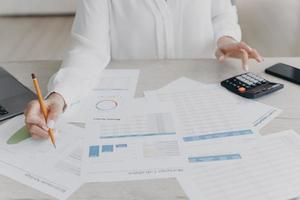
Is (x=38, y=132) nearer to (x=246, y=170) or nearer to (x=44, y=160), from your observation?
(x=44, y=160)

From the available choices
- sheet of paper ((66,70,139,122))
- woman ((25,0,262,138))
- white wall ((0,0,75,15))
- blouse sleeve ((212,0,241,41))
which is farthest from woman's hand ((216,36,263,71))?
white wall ((0,0,75,15))

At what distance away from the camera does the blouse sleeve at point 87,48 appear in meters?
0.99

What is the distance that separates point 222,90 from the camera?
97 centimetres

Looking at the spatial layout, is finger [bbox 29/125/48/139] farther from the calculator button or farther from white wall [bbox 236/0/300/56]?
white wall [bbox 236/0/300/56]

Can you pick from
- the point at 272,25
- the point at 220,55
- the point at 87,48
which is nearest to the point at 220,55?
the point at 220,55

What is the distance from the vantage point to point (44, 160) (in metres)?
0.74

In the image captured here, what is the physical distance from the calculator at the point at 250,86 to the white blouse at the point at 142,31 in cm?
28

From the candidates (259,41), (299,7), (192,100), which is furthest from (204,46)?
(299,7)

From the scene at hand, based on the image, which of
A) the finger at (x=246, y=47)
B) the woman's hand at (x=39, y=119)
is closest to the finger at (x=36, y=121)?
the woman's hand at (x=39, y=119)

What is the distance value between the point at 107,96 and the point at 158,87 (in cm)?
13

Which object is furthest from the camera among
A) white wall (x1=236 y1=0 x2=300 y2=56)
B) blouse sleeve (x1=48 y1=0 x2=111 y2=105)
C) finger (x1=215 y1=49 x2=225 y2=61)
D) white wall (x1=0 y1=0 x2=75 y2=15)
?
white wall (x1=0 y1=0 x2=75 y2=15)

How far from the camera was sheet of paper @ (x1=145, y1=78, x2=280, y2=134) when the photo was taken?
82 cm

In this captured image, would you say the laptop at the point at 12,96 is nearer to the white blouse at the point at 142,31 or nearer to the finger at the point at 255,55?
the white blouse at the point at 142,31

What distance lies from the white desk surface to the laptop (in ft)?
0.09
